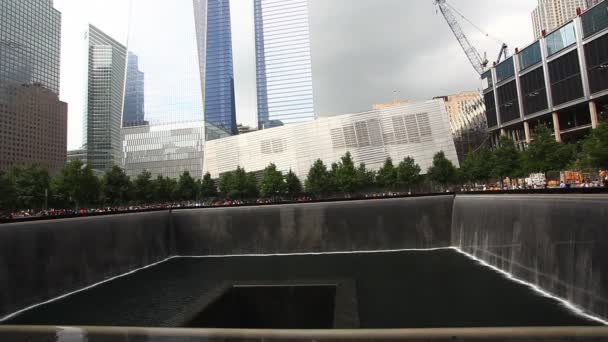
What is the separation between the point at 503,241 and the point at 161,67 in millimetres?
130944

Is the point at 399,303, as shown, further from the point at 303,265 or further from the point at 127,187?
the point at 127,187

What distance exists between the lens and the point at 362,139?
87.1m

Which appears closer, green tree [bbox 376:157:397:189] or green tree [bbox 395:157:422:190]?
green tree [bbox 395:157:422:190]

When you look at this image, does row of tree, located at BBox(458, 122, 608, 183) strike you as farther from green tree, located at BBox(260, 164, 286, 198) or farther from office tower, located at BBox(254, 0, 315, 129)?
office tower, located at BBox(254, 0, 315, 129)

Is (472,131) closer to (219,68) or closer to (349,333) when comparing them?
(349,333)

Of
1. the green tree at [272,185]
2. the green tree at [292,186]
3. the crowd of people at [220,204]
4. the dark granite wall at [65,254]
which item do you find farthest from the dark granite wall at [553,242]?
the green tree at [292,186]

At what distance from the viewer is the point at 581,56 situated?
52.0 meters

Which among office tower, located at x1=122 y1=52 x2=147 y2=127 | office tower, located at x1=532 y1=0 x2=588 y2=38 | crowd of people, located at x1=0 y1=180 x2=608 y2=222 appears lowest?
crowd of people, located at x1=0 y1=180 x2=608 y2=222

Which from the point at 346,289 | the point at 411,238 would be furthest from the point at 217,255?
the point at 346,289

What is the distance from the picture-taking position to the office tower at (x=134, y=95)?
126000 mm

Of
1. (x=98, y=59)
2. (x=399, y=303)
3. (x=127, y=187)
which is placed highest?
(x=98, y=59)

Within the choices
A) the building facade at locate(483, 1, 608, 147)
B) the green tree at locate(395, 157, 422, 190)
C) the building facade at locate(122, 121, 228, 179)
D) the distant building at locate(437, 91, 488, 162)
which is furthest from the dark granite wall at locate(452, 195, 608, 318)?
the building facade at locate(122, 121, 228, 179)

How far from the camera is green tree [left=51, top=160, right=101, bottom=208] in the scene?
163 feet

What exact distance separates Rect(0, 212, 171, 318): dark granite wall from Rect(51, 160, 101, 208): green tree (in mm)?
34666
